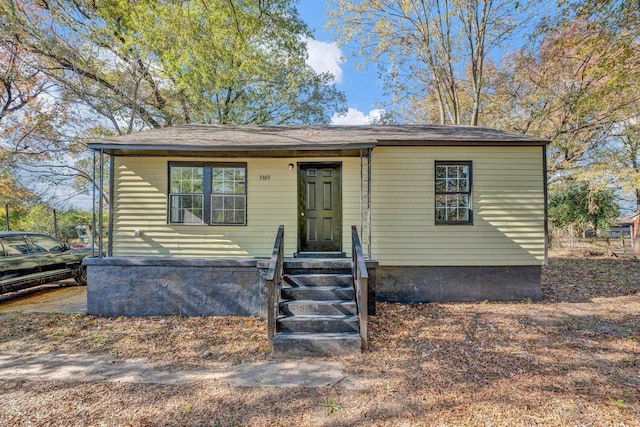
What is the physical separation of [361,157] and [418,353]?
3.78 m

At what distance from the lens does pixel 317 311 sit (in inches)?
190

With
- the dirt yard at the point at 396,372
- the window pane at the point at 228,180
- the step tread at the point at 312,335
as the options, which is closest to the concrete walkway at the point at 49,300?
the dirt yard at the point at 396,372

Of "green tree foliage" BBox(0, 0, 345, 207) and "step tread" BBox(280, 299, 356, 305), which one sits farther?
"green tree foliage" BBox(0, 0, 345, 207)

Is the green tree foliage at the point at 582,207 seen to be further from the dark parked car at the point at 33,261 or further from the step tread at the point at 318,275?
the dark parked car at the point at 33,261

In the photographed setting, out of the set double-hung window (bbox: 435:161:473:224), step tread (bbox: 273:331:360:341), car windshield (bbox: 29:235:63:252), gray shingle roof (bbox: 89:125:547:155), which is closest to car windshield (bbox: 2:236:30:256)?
car windshield (bbox: 29:235:63:252)

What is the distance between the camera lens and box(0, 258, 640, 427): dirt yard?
2828mm

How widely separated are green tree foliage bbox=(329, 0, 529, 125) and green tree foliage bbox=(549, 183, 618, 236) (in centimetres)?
523

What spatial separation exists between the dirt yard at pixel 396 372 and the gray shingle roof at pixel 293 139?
3312 millimetres

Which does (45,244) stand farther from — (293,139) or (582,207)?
(582,207)

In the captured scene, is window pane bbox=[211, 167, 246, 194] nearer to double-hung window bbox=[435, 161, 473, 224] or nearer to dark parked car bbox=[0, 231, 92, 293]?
double-hung window bbox=[435, 161, 473, 224]

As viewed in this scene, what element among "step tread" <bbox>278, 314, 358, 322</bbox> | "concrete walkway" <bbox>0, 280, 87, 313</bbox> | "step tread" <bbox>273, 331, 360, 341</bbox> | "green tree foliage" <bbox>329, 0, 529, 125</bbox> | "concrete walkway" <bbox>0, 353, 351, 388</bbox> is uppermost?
"green tree foliage" <bbox>329, 0, 529, 125</bbox>

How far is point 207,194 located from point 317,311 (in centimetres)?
364

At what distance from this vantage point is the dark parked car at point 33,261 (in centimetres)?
644

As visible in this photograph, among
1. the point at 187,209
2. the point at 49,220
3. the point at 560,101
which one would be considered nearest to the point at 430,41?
the point at 560,101
